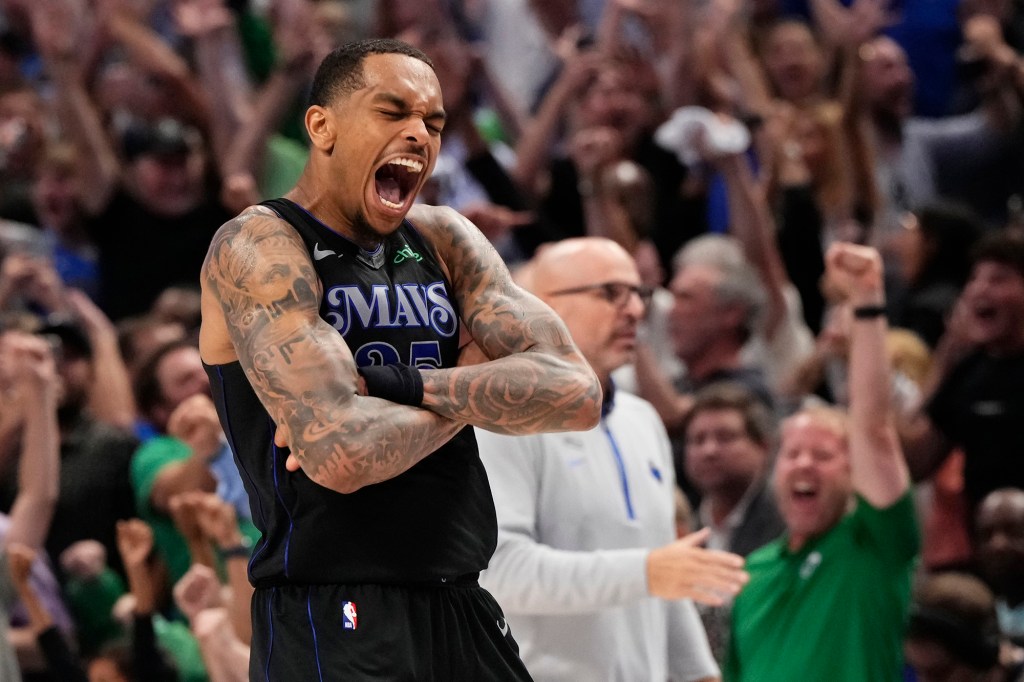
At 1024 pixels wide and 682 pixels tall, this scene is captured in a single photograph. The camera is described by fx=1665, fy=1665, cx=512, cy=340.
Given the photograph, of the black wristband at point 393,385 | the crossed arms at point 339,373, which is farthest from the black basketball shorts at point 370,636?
the black wristband at point 393,385

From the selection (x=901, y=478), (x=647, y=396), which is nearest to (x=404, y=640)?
(x=901, y=478)

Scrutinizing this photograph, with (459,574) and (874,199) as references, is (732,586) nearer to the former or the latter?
(459,574)

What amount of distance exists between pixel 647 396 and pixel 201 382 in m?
1.82

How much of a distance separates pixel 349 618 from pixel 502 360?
22.6 inches

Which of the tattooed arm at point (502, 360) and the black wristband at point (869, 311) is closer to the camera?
the tattooed arm at point (502, 360)

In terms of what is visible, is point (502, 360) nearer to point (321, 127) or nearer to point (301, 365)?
point (301, 365)

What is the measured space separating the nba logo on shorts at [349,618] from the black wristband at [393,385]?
0.41m

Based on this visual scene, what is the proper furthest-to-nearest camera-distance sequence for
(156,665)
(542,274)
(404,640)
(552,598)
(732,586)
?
(156,665)
(542,274)
(552,598)
(732,586)
(404,640)

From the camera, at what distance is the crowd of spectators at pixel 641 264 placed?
5383 millimetres

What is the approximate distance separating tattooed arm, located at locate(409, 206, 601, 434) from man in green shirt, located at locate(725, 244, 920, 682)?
1.92 meters

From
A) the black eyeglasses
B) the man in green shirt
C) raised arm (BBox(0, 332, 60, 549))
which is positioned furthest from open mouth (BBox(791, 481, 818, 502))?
raised arm (BBox(0, 332, 60, 549))

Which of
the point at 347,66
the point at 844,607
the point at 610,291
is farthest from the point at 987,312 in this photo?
the point at 347,66

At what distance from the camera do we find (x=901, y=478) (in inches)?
201

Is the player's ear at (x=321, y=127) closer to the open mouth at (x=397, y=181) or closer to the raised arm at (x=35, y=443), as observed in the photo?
the open mouth at (x=397, y=181)
